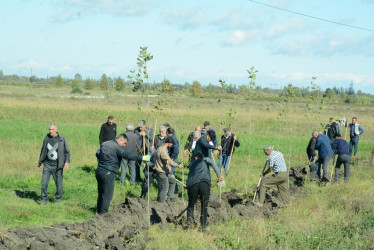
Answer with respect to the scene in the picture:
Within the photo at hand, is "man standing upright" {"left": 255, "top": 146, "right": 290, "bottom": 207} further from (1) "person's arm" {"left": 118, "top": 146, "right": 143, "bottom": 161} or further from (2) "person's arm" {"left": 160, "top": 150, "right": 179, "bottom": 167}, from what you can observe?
(1) "person's arm" {"left": 118, "top": 146, "right": 143, "bottom": 161}

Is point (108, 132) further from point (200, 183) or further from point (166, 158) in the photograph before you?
point (200, 183)

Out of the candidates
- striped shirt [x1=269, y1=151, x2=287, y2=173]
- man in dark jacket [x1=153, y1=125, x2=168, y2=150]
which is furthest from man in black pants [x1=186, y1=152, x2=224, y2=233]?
man in dark jacket [x1=153, y1=125, x2=168, y2=150]

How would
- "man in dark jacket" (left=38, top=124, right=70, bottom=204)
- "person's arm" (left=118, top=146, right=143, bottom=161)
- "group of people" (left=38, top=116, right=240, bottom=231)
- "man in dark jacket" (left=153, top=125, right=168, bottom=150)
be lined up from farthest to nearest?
"man in dark jacket" (left=153, top=125, right=168, bottom=150)
"man in dark jacket" (left=38, top=124, right=70, bottom=204)
"group of people" (left=38, top=116, right=240, bottom=231)
"person's arm" (left=118, top=146, right=143, bottom=161)

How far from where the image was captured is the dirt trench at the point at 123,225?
25.5ft

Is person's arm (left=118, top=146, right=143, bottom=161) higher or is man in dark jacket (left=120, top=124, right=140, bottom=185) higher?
person's arm (left=118, top=146, right=143, bottom=161)

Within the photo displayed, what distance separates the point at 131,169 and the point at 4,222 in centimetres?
535

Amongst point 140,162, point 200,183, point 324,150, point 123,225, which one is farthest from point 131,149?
point 324,150

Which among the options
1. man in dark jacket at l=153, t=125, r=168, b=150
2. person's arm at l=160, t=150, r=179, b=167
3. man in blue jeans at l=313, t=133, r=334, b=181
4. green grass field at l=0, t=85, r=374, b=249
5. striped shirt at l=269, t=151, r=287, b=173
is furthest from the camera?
man in blue jeans at l=313, t=133, r=334, b=181

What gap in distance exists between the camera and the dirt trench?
776 centimetres

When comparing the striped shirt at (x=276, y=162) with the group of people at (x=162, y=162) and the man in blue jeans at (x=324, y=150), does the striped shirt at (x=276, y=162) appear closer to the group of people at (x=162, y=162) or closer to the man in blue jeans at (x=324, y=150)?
the group of people at (x=162, y=162)

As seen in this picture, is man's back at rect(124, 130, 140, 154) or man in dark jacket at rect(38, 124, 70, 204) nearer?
man in dark jacket at rect(38, 124, 70, 204)

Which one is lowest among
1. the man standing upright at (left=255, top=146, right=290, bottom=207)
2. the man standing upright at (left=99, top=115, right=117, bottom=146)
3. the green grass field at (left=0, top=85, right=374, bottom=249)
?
the green grass field at (left=0, top=85, right=374, bottom=249)

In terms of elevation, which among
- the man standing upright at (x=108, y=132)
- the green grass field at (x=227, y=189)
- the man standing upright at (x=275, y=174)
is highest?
the man standing upright at (x=108, y=132)

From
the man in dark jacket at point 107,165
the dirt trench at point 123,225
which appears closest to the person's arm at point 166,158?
the dirt trench at point 123,225
